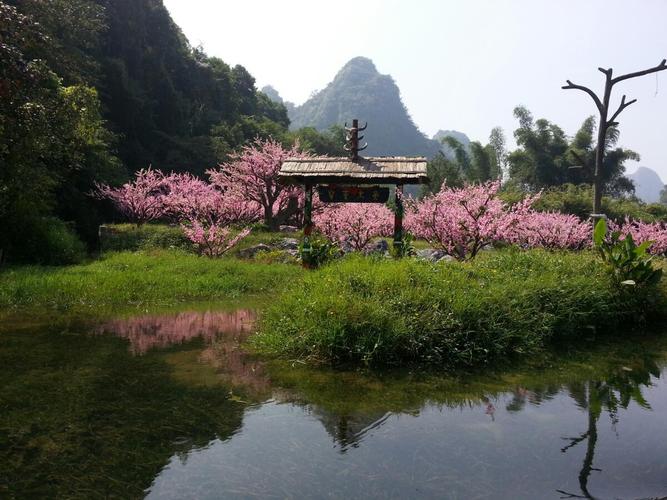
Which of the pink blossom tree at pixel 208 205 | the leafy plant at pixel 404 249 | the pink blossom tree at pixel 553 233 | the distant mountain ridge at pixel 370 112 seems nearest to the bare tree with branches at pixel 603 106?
the pink blossom tree at pixel 553 233

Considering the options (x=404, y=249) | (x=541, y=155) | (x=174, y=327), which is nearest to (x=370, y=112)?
(x=541, y=155)

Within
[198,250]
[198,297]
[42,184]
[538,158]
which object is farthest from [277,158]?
[538,158]

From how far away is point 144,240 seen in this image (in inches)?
779

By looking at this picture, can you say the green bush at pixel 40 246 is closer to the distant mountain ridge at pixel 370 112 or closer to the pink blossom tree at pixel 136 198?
the pink blossom tree at pixel 136 198

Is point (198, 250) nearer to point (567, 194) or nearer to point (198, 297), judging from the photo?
point (198, 297)

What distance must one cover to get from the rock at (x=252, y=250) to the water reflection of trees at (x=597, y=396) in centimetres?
1281

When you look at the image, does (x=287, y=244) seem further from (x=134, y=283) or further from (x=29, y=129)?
(x=29, y=129)

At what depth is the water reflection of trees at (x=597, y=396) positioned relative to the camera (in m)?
4.50

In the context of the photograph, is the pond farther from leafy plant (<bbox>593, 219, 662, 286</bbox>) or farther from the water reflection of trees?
leafy plant (<bbox>593, 219, 662, 286</bbox>)

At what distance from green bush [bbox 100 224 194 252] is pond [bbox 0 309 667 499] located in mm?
12375

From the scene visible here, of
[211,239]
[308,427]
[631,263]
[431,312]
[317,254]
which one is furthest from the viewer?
[211,239]

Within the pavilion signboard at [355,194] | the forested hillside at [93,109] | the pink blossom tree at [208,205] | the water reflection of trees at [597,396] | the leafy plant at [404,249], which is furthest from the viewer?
the pink blossom tree at [208,205]

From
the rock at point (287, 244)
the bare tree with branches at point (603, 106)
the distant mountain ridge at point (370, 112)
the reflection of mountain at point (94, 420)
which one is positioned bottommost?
the reflection of mountain at point (94, 420)

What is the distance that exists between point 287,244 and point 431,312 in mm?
12485
